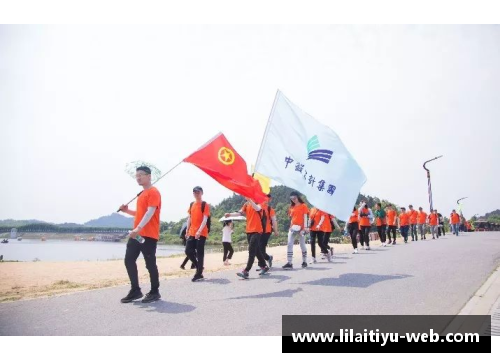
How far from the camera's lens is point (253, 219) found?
28.8 feet

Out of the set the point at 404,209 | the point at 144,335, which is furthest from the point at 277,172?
the point at 404,209

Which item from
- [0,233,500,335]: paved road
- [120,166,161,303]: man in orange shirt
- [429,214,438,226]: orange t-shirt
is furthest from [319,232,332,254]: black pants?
[429,214,438,226]: orange t-shirt

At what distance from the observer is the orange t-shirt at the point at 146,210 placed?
6.36 m

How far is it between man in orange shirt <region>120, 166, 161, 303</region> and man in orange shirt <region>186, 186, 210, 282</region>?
183 cm

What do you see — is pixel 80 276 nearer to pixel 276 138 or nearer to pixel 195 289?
pixel 195 289

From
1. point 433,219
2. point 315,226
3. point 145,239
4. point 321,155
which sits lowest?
point 145,239

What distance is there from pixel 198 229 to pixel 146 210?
80.6 inches

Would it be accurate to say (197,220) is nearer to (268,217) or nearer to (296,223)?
(268,217)

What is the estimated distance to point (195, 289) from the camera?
7336 millimetres

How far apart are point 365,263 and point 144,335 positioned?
7.92m

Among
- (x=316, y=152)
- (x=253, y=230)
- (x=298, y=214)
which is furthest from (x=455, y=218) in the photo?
(x=253, y=230)

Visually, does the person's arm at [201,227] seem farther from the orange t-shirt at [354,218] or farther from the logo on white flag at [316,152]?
the orange t-shirt at [354,218]

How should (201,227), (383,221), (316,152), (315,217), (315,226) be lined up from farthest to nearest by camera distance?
(383,221) < (315,217) < (315,226) < (316,152) < (201,227)

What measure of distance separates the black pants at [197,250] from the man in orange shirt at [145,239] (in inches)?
74.9
